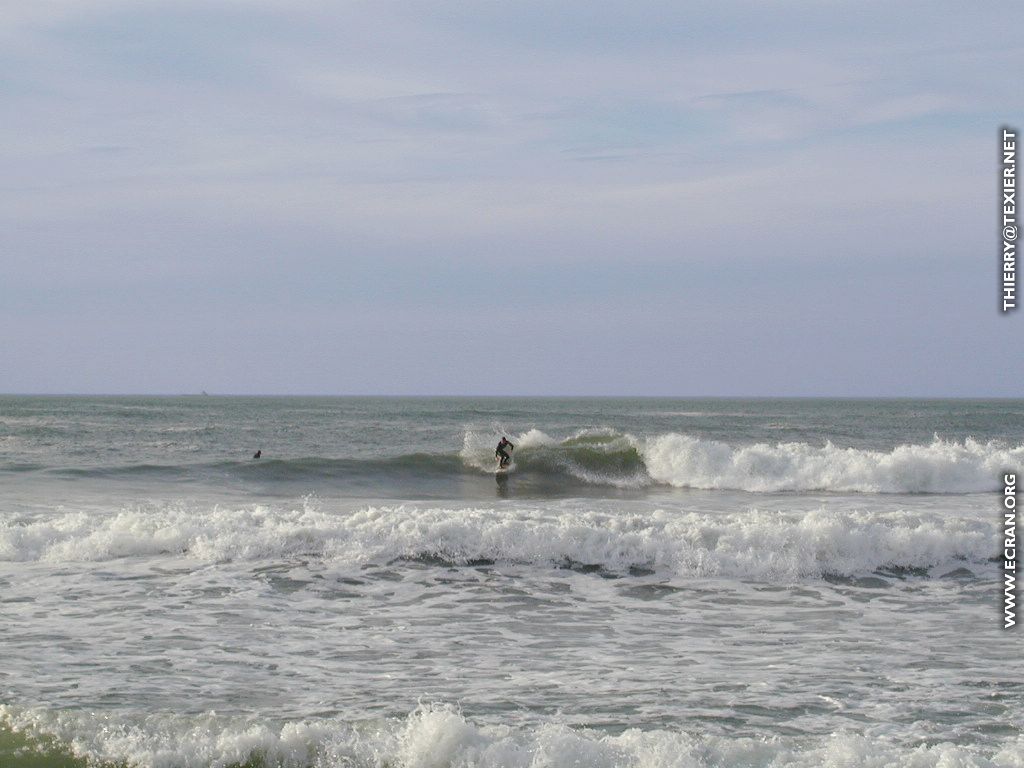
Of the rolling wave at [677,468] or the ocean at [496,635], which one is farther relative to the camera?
the rolling wave at [677,468]

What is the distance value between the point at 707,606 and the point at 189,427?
45162 millimetres

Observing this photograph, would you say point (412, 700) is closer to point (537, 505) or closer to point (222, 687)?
point (222, 687)

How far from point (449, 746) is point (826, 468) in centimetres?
2399

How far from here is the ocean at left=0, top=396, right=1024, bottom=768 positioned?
7.13 meters

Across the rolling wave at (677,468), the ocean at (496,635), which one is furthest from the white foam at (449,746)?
the rolling wave at (677,468)

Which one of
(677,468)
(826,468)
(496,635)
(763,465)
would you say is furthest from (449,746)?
(826,468)

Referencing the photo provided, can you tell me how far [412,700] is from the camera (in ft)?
26.6

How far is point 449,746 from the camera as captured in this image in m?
6.98

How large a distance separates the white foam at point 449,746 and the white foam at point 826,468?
20878 mm

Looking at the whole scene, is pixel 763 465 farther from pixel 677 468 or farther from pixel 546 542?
pixel 546 542

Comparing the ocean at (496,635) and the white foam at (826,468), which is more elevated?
the white foam at (826,468)

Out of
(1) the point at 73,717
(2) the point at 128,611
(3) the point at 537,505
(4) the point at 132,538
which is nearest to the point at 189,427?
(3) the point at 537,505

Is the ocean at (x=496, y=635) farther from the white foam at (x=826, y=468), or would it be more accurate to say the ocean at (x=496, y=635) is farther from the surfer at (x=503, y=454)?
the surfer at (x=503, y=454)

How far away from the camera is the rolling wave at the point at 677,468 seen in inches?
1091
